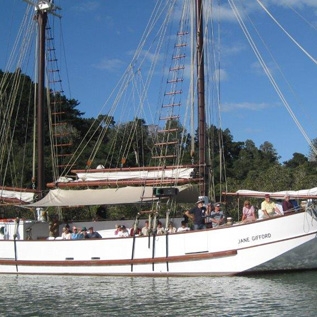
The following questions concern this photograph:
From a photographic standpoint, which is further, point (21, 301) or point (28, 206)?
point (28, 206)

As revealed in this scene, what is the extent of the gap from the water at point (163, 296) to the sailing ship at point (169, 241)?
26.3 inches

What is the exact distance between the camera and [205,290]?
17906 millimetres

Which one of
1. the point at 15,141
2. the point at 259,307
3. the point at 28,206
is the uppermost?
the point at 15,141

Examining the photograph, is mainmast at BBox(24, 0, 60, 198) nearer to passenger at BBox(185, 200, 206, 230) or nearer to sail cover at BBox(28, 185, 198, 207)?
sail cover at BBox(28, 185, 198, 207)

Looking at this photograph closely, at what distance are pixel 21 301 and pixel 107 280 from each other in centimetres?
472

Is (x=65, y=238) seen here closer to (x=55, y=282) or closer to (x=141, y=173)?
(x=55, y=282)

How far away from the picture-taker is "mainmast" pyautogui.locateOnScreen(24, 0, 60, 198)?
98.0ft

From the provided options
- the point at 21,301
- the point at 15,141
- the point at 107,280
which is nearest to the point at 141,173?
the point at 107,280

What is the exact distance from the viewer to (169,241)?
70.8 ft

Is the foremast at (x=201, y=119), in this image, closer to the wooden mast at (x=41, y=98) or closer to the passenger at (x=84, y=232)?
the passenger at (x=84, y=232)

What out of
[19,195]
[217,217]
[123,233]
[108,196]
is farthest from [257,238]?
[19,195]

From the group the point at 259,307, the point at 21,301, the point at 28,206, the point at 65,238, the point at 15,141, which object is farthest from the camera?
the point at 15,141

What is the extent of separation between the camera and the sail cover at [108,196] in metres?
24.4

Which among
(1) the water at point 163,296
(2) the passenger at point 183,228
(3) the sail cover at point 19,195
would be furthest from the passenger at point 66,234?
(3) the sail cover at point 19,195
